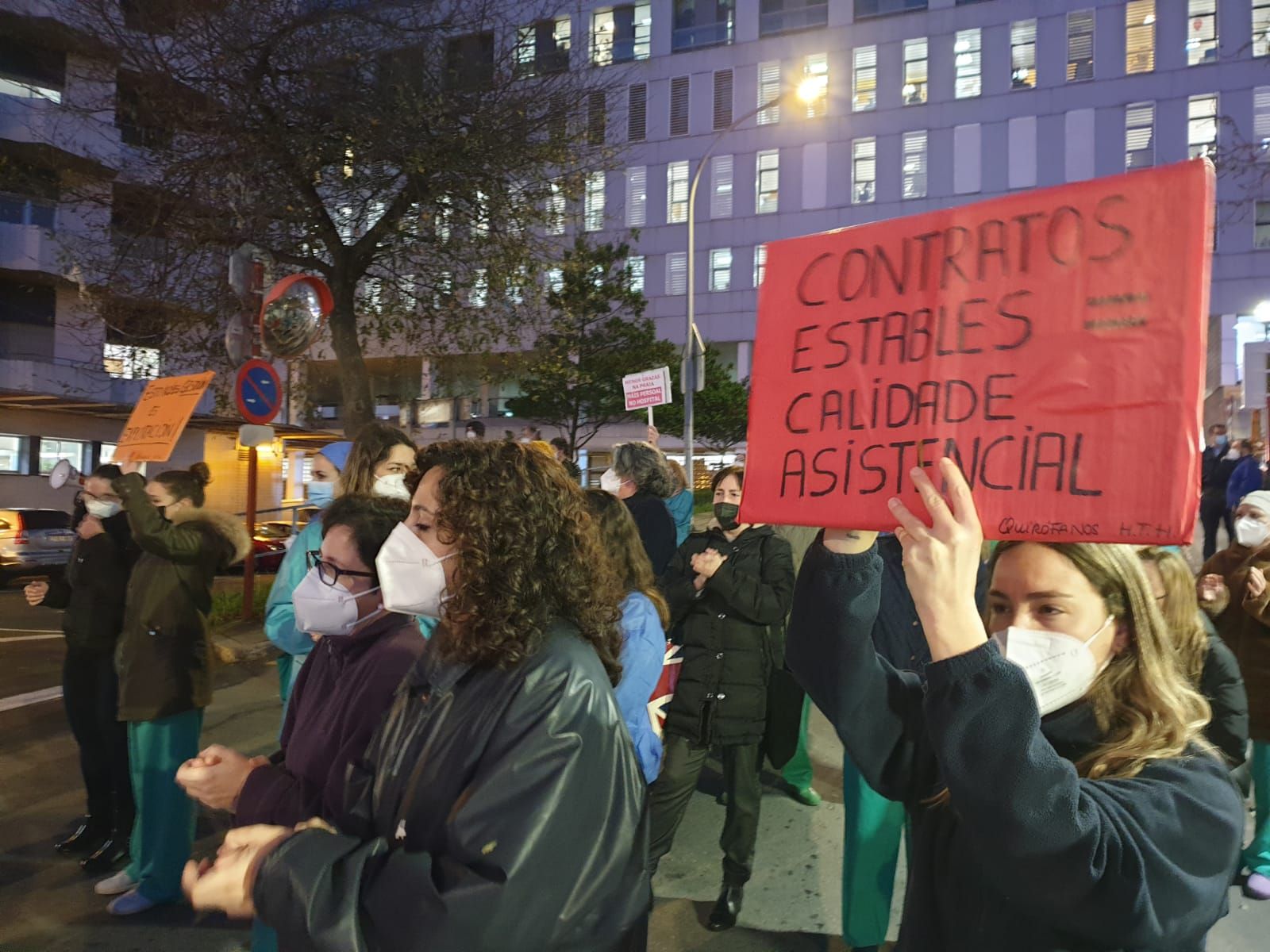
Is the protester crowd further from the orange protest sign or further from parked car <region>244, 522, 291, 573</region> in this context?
parked car <region>244, 522, 291, 573</region>

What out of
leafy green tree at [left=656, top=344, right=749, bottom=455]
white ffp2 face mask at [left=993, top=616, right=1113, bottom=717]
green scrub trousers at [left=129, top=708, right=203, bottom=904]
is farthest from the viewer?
leafy green tree at [left=656, top=344, right=749, bottom=455]

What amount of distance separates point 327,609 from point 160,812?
2203mm

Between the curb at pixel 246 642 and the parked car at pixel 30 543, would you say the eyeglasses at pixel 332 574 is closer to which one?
the curb at pixel 246 642

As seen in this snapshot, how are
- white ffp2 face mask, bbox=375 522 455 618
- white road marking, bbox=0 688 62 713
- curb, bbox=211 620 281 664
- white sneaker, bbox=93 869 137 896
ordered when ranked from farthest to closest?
curb, bbox=211 620 281 664 → white road marking, bbox=0 688 62 713 → white sneaker, bbox=93 869 137 896 → white ffp2 face mask, bbox=375 522 455 618

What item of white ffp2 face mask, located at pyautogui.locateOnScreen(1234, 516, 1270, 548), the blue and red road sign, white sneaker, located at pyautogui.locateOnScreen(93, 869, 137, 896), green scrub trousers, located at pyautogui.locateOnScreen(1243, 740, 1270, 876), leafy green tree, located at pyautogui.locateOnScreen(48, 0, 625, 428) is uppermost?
leafy green tree, located at pyautogui.locateOnScreen(48, 0, 625, 428)

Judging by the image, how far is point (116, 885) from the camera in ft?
13.7

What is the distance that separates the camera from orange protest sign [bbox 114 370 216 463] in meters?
4.89

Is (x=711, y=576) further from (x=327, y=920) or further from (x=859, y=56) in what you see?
(x=859, y=56)

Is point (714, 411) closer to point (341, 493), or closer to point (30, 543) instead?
point (30, 543)

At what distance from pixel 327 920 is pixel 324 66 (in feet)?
37.7

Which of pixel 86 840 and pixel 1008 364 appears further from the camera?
pixel 86 840

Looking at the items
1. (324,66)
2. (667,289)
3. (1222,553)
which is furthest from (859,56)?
(1222,553)

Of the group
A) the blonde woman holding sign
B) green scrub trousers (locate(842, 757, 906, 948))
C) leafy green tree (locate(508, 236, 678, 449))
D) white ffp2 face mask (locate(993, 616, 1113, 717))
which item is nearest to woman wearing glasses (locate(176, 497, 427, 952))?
the blonde woman holding sign

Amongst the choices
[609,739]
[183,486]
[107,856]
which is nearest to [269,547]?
[107,856]
